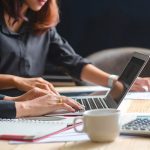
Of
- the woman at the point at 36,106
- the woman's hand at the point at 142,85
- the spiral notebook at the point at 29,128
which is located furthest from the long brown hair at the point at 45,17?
the spiral notebook at the point at 29,128

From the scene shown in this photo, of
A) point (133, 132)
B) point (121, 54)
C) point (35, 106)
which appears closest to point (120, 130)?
point (133, 132)

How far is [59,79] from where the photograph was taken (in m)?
2.94

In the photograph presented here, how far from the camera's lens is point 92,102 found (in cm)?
151

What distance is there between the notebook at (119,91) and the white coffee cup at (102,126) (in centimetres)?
32

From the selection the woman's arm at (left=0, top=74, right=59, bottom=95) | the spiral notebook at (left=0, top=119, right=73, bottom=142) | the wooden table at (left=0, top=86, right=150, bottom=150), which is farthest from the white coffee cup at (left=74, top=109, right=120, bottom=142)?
the woman's arm at (left=0, top=74, right=59, bottom=95)

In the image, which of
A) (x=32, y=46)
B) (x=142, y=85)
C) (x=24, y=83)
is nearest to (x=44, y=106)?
(x=24, y=83)

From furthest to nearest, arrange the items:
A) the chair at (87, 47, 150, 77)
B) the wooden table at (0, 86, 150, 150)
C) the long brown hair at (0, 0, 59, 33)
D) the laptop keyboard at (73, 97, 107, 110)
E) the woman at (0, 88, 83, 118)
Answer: the chair at (87, 47, 150, 77)
the long brown hair at (0, 0, 59, 33)
the laptop keyboard at (73, 97, 107, 110)
the woman at (0, 88, 83, 118)
the wooden table at (0, 86, 150, 150)

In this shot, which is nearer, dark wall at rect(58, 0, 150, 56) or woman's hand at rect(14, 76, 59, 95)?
woman's hand at rect(14, 76, 59, 95)

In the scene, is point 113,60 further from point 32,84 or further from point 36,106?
point 36,106

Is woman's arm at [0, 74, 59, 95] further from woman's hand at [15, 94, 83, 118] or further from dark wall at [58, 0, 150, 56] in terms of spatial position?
dark wall at [58, 0, 150, 56]

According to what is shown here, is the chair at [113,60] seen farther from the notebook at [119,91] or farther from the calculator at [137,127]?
the calculator at [137,127]

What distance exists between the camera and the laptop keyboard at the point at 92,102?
1.43 meters

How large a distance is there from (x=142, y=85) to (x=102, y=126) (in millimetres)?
799

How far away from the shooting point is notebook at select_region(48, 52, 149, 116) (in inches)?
54.1
